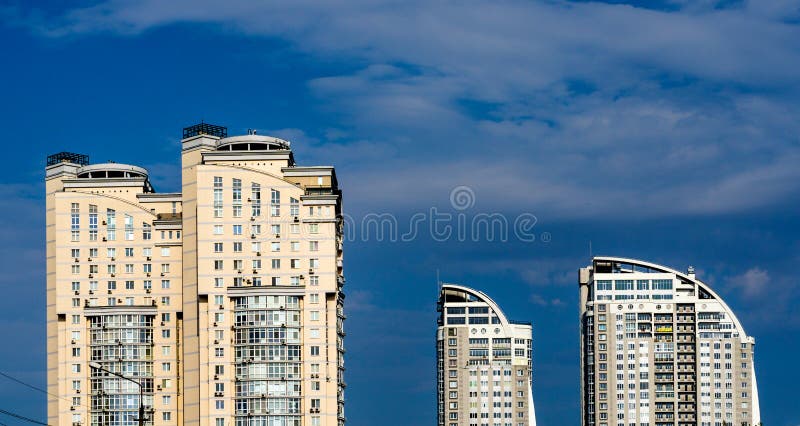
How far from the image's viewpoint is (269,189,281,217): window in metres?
138

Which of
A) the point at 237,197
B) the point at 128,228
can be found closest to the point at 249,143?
the point at 237,197

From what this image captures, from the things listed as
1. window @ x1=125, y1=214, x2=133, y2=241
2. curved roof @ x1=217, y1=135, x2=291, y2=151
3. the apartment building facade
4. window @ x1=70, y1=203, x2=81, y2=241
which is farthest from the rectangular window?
curved roof @ x1=217, y1=135, x2=291, y2=151

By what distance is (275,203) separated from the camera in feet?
452

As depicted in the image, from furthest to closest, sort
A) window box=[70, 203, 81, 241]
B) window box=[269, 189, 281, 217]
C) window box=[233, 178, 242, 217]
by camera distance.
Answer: window box=[70, 203, 81, 241] < window box=[233, 178, 242, 217] < window box=[269, 189, 281, 217]

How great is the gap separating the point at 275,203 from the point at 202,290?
1073cm

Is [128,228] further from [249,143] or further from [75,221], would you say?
[249,143]

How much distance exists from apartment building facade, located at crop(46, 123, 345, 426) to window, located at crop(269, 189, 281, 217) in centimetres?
13

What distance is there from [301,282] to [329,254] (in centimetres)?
373

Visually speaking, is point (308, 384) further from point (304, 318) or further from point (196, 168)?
point (196, 168)

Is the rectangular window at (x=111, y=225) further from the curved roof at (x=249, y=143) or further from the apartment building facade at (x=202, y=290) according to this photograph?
the curved roof at (x=249, y=143)

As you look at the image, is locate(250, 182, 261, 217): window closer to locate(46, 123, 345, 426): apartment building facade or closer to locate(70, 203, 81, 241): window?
locate(46, 123, 345, 426): apartment building facade

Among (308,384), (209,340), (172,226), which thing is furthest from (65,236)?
(308,384)

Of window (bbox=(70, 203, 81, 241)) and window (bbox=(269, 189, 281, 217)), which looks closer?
window (bbox=(269, 189, 281, 217))

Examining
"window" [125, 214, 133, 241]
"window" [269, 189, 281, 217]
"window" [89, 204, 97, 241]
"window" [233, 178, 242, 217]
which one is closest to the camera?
"window" [269, 189, 281, 217]
